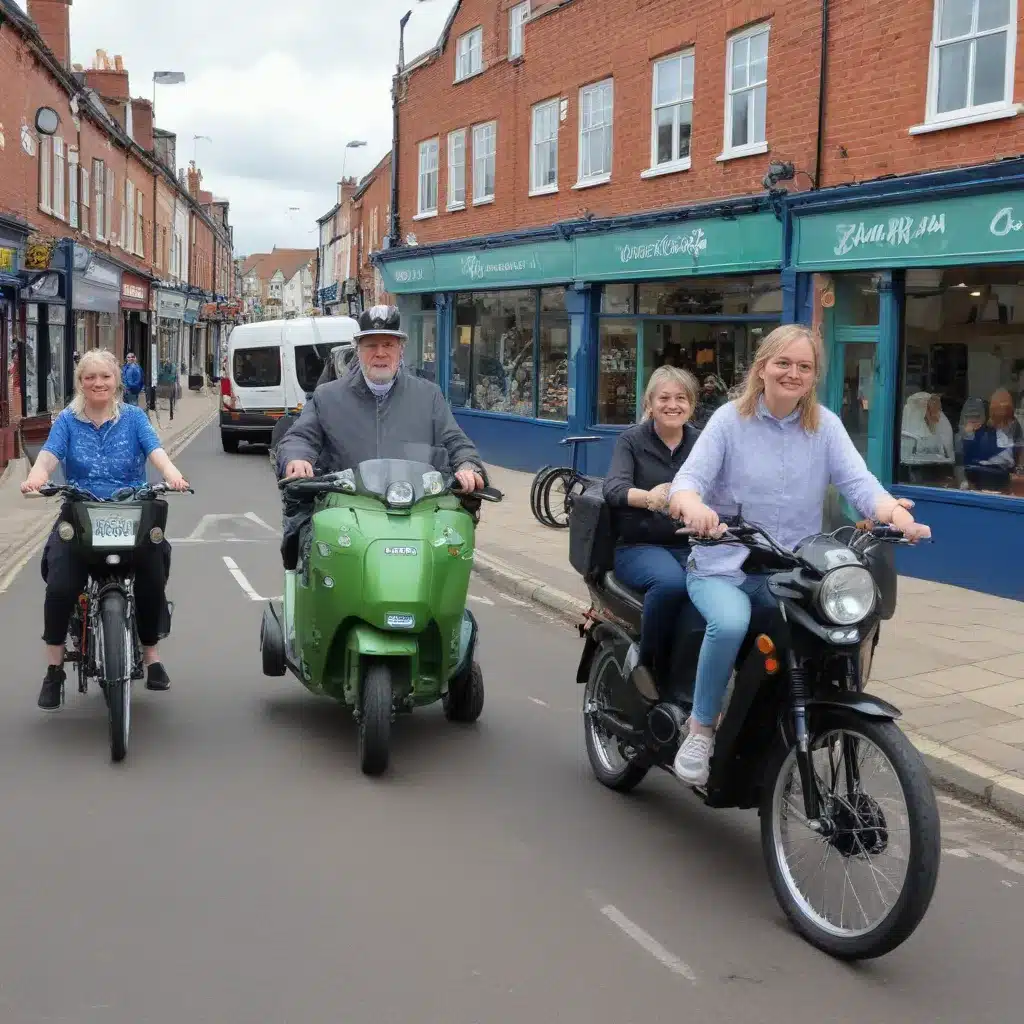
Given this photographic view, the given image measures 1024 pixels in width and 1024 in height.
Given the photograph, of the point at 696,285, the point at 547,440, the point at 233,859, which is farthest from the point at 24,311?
the point at 233,859

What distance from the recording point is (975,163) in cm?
1116

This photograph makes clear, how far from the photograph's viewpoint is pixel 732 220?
15.2 metres

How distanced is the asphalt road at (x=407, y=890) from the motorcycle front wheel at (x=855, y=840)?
0.42 feet

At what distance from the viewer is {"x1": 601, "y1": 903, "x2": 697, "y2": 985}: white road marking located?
376 centimetres

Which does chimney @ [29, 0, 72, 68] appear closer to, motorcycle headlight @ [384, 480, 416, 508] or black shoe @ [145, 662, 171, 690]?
black shoe @ [145, 662, 171, 690]

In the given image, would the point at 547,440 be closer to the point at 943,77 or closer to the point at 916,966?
the point at 943,77

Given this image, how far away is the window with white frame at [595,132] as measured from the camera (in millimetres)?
18844

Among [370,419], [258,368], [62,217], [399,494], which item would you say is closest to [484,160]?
[258,368]

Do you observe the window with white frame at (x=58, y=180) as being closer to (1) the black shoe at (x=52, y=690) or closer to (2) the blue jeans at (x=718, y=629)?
(1) the black shoe at (x=52, y=690)

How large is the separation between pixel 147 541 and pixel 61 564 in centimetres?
45

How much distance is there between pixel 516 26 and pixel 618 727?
19.7 m

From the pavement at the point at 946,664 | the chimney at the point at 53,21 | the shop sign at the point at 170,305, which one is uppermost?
the chimney at the point at 53,21

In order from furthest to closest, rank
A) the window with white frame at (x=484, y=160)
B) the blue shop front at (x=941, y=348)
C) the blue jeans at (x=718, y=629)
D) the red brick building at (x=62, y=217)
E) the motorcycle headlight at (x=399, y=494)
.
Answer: the window with white frame at (x=484, y=160) < the red brick building at (x=62, y=217) < the blue shop front at (x=941, y=348) < the motorcycle headlight at (x=399, y=494) < the blue jeans at (x=718, y=629)

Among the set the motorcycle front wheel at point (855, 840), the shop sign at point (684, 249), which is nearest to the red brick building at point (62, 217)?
the shop sign at point (684, 249)
